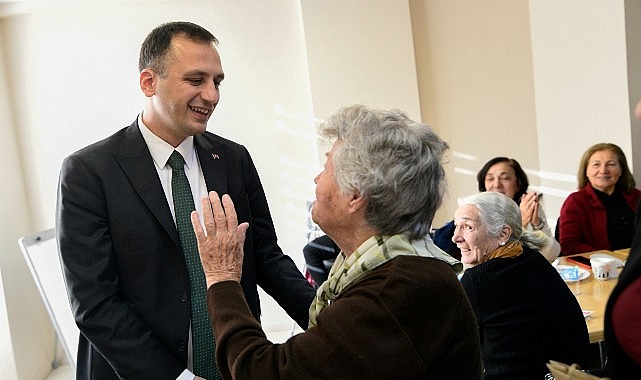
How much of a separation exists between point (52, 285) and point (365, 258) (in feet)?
8.04

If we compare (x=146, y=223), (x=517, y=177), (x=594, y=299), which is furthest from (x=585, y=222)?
(x=146, y=223)

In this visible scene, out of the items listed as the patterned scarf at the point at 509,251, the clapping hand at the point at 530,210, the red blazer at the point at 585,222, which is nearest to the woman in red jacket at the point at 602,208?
the red blazer at the point at 585,222

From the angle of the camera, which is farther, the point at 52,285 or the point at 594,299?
the point at 52,285

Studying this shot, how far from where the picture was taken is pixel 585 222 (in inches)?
177

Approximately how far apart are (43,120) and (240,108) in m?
1.40

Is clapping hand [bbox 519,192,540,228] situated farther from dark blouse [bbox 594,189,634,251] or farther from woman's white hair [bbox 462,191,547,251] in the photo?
woman's white hair [bbox 462,191,547,251]

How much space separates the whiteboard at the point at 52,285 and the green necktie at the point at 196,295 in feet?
4.99

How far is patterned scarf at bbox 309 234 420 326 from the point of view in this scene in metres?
1.42

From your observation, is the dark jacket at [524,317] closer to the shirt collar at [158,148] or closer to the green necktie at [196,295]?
the green necktie at [196,295]

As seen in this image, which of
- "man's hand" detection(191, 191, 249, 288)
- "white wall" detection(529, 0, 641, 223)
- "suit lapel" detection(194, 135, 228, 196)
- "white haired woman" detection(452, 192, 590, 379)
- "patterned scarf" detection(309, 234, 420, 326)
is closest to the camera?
"patterned scarf" detection(309, 234, 420, 326)

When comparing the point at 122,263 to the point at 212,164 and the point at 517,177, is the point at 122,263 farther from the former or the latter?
the point at 517,177

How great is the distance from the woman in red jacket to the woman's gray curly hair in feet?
10.6

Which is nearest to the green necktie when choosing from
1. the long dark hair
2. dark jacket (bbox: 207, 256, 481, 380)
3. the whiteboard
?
dark jacket (bbox: 207, 256, 481, 380)

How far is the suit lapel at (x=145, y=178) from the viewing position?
5.98ft
